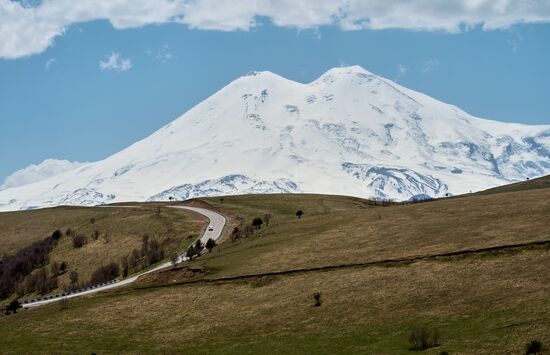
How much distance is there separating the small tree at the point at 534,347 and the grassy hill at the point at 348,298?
558mm

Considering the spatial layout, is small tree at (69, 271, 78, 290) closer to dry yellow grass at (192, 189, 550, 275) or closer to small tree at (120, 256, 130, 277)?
small tree at (120, 256, 130, 277)

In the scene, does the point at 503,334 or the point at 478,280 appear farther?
the point at 478,280

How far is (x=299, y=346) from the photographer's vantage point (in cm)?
5128

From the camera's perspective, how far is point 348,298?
61062mm

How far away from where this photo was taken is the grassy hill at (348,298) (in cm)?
4910

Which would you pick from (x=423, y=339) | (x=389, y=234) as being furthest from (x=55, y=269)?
(x=423, y=339)

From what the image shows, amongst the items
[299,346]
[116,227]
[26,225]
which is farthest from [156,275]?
[26,225]

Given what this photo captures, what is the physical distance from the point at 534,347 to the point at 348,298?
23.3 meters

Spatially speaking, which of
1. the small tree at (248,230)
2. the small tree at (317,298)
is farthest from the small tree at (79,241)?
the small tree at (317,298)

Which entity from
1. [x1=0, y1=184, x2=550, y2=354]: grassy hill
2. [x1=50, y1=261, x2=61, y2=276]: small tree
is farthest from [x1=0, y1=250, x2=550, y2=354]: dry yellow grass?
[x1=50, y1=261, x2=61, y2=276]: small tree

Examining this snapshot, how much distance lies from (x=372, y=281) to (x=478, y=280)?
→ 10.6 metres

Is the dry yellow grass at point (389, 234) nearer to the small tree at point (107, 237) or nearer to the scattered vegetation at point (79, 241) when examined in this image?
the small tree at point (107, 237)

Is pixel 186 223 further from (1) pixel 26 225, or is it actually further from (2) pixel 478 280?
(2) pixel 478 280

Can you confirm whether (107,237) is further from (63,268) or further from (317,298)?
(317,298)
